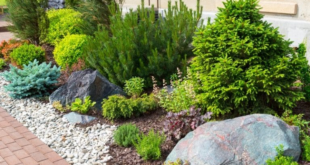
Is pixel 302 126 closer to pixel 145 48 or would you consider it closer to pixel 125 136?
pixel 125 136

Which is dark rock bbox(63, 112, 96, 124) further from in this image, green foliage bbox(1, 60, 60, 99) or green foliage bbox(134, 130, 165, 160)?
green foliage bbox(134, 130, 165, 160)

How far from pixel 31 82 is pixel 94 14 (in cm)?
283

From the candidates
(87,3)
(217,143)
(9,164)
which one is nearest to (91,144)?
(9,164)

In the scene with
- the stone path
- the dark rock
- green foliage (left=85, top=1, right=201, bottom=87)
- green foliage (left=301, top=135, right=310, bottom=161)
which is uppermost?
green foliage (left=85, top=1, right=201, bottom=87)

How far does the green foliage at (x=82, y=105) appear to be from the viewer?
6.02 metres

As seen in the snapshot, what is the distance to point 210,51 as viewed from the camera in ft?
16.1

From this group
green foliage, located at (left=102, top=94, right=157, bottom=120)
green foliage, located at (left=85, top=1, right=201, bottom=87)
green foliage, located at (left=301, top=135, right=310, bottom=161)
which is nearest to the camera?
green foliage, located at (left=301, top=135, right=310, bottom=161)

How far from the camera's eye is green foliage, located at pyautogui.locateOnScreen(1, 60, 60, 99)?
6781 millimetres

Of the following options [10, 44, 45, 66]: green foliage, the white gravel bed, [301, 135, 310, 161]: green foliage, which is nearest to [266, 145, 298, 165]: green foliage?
[301, 135, 310, 161]: green foliage

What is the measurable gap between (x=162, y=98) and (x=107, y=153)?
143 cm

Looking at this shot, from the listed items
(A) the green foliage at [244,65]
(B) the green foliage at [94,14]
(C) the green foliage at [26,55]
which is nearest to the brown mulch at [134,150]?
(A) the green foliage at [244,65]

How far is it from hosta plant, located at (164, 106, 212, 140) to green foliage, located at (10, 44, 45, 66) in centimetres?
490

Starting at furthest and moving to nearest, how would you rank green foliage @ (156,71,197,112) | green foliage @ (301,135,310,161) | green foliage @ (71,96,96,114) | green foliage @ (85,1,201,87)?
green foliage @ (85,1,201,87) < green foliage @ (71,96,96,114) < green foliage @ (156,71,197,112) < green foliage @ (301,135,310,161)

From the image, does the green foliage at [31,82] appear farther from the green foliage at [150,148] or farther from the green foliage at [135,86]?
the green foliage at [150,148]
